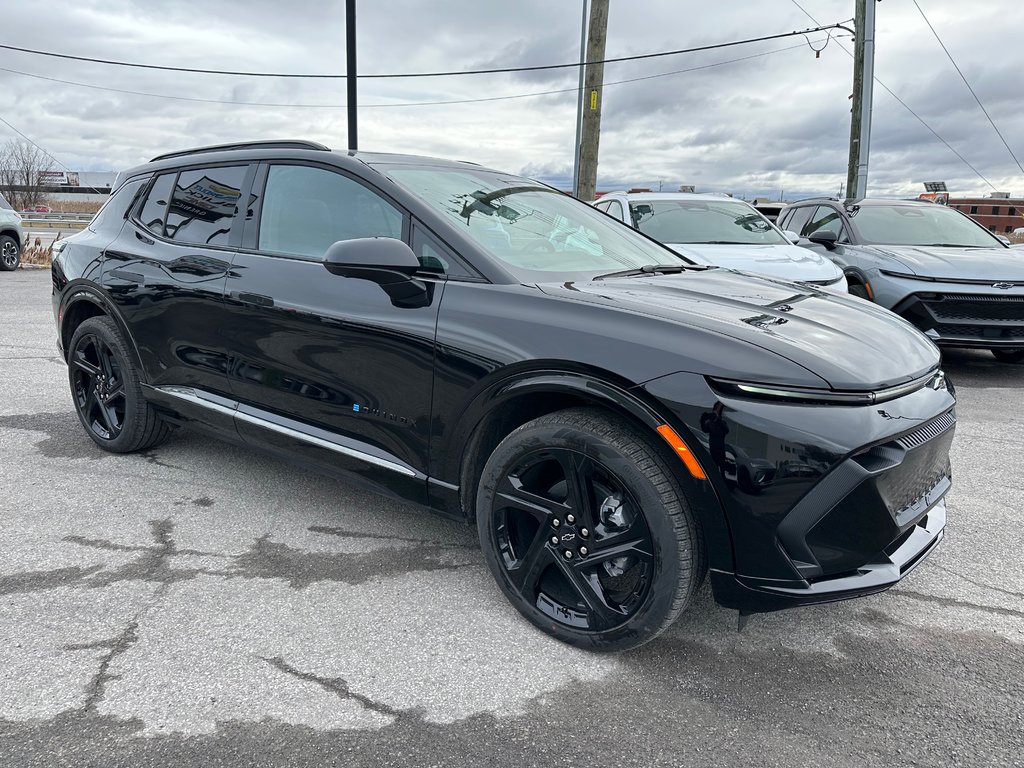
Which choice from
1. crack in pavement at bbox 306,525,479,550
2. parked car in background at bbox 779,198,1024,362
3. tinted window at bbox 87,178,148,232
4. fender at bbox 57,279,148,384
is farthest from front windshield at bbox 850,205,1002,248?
fender at bbox 57,279,148,384

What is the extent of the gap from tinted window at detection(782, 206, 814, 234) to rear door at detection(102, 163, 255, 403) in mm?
7586

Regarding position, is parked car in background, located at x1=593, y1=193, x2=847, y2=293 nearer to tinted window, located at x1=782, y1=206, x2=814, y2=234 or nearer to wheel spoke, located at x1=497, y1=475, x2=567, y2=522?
tinted window, located at x1=782, y1=206, x2=814, y2=234

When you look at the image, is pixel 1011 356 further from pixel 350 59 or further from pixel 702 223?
pixel 350 59

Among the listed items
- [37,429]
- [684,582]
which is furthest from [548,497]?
[37,429]

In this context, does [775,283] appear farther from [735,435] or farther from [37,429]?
[37,429]

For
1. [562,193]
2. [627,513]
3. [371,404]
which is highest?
[562,193]

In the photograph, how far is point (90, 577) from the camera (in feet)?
9.60

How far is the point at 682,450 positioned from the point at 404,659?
110 cm

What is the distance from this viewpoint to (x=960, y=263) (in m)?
6.81

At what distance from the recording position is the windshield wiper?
3.01m

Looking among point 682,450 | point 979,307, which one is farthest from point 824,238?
point 682,450

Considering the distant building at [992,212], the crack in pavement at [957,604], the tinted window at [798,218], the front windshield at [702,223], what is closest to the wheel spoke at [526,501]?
the crack in pavement at [957,604]

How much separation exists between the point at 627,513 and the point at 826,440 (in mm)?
620

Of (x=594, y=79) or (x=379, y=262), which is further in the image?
Answer: (x=594, y=79)
